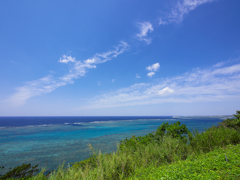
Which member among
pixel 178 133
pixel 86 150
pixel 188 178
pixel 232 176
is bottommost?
pixel 86 150

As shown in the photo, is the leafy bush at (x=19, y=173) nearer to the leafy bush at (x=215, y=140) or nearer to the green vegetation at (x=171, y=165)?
the green vegetation at (x=171, y=165)

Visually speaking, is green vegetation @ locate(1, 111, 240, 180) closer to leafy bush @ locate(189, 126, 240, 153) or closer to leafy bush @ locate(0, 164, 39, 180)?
leafy bush @ locate(189, 126, 240, 153)

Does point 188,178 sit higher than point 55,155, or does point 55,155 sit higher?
point 188,178

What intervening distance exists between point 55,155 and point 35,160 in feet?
9.42

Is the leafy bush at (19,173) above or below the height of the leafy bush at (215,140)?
below

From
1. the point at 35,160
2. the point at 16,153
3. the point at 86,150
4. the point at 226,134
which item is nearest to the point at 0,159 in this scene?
the point at 16,153

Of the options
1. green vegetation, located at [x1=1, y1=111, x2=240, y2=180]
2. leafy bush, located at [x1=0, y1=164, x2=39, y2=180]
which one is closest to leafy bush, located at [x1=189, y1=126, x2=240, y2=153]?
green vegetation, located at [x1=1, y1=111, x2=240, y2=180]

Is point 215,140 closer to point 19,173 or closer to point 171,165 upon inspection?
point 171,165

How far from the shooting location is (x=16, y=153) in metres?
20.3

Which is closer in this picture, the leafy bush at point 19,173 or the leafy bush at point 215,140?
the leafy bush at point 215,140

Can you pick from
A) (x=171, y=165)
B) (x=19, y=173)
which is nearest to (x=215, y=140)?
(x=171, y=165)

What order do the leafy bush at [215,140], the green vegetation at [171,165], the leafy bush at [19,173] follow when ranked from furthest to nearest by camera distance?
the leafy bush at [19,173] → the leafy bush at [215,140] → the green vegetation at [171,165]

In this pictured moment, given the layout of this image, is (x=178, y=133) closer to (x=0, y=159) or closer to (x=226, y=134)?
(x=226, y=134)

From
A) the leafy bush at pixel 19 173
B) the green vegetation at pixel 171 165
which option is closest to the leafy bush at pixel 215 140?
the green vegetation at pixel 171 165
